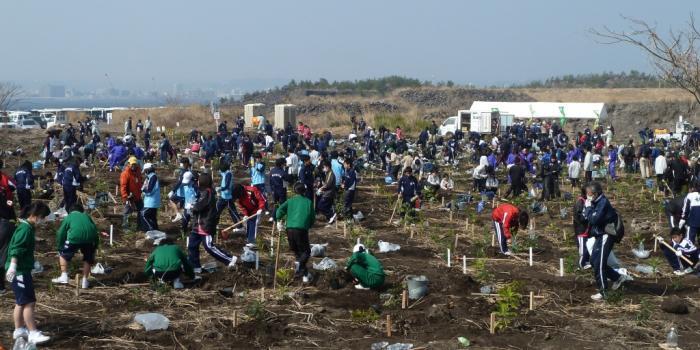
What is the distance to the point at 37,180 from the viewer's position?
69.2 ft

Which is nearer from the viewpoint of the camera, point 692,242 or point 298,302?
point 298,302

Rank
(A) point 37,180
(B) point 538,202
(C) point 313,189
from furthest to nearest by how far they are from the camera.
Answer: (A) point 37,180
(B) point 538,202
(C) point 313,189

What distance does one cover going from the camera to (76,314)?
9.23 metres

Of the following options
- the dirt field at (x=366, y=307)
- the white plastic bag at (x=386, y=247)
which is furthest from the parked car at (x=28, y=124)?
the white plastic bag at (x=386, y=247)

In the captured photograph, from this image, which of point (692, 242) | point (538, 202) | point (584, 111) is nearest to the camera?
point (692, 242)

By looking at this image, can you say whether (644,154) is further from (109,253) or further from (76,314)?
(76,314)

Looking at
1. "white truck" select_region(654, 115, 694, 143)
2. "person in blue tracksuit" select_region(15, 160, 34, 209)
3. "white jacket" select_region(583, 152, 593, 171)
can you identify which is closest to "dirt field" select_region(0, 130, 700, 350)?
"person in blue tracksuit" select_region(15, 160, 34, 209)

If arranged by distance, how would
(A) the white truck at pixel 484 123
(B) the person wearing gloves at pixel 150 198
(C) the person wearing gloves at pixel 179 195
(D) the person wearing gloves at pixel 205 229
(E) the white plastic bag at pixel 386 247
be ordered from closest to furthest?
(D) the person wearing gloves at pixel 205 229 < (E) the white plastic bag at pixel 386 247 < (B) the person wearing gloves at pixel 150 198 < (C) the person wearing gloves at pixel 179 195 < (A) the white truck at pixel 484 123

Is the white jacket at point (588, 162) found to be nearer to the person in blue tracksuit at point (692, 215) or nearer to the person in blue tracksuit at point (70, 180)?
the person in blue tracksuit at point (692, 215)

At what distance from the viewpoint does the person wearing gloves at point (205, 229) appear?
1108cm

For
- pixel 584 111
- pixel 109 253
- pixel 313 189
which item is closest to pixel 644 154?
pixel 313 189

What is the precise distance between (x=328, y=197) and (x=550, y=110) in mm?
34574

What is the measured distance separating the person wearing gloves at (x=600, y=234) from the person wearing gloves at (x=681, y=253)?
1927 millimetres

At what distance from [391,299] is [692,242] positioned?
4944 mm
